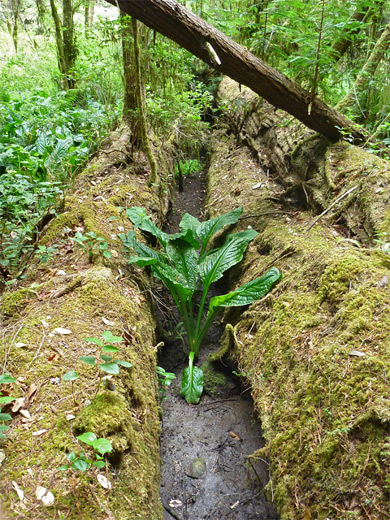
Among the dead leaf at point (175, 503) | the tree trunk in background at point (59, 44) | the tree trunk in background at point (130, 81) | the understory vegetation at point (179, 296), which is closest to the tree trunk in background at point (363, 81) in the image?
the understory vegetation at point (179, 296)

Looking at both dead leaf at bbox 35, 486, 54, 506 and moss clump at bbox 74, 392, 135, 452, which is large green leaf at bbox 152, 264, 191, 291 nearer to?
moss clump at bbox 74, 392, 135, 452

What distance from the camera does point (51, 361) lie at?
2041 mm

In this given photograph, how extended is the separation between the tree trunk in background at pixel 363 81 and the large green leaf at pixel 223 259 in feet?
9.09

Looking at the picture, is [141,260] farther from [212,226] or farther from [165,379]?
[212,226]

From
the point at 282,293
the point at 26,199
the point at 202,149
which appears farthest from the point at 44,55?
the point at 282,293

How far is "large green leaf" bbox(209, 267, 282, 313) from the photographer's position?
3.21m

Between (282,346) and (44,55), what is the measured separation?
1179 cm

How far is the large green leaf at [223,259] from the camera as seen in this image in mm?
3705

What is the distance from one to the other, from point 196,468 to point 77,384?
4.57 ft

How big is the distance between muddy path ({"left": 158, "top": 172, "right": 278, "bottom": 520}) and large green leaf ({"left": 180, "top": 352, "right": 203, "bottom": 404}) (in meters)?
0.10

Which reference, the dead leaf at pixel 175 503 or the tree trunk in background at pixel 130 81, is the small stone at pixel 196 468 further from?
the tree trunk in background at pixel 130 81

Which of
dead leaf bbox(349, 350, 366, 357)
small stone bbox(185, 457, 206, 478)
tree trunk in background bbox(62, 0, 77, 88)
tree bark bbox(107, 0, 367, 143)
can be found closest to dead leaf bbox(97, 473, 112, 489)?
small stone bbox(185, 457, 206, 478)

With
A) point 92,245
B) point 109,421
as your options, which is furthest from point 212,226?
point 109,421

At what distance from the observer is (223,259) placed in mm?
3773
